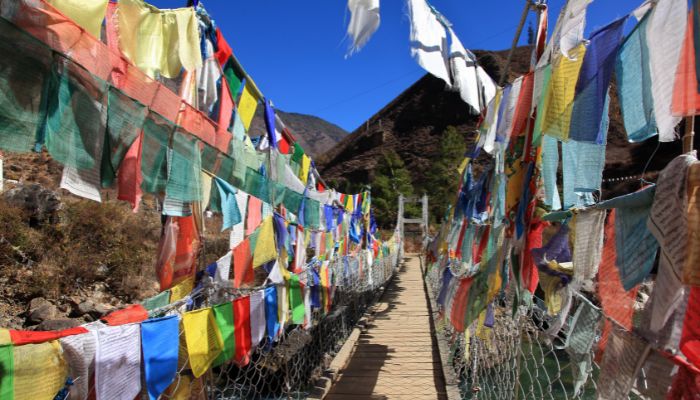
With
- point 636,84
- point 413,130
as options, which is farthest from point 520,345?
point 413,130

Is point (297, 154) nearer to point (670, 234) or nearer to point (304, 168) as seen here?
point (304, 168)

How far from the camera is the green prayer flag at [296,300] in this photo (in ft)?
11.7

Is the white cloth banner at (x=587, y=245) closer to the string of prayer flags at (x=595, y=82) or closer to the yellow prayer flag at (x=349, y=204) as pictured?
the string of prayer flags at (x=595, y=82)

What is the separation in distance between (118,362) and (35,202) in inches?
532

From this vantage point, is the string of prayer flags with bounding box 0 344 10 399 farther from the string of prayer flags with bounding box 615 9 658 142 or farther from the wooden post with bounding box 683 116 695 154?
the string of prayer flags with bounding box 615 9 658 142

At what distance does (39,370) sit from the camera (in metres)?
1.35

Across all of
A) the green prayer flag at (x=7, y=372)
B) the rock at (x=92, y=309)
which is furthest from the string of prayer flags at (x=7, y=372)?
the rock at (x=92, y=309)

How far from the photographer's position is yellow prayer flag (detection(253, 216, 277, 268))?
298cm


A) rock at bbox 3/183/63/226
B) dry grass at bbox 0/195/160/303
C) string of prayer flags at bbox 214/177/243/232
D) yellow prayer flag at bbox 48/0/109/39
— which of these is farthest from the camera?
rock at bbox 3/183/63/226

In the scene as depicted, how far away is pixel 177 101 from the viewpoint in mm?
2098

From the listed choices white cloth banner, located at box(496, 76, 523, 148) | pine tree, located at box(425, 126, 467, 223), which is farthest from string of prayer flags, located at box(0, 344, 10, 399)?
pine tree, located at box(425, 126, 467, 223)

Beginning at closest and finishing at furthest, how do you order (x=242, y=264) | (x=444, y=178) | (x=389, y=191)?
1. (x=242, y=264)
2. (x=444, y=178)
3. (x=389, y=191)

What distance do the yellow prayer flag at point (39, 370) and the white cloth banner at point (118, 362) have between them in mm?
126

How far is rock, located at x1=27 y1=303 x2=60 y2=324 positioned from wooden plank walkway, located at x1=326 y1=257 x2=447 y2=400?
6.98 meters
